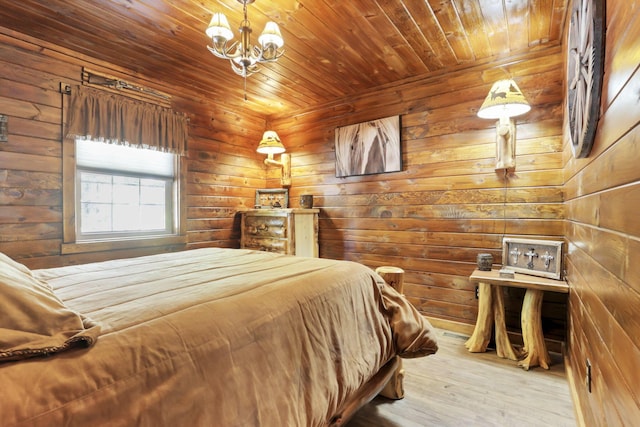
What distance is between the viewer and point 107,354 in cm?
71

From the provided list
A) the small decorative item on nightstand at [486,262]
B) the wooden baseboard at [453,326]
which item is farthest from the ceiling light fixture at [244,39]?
the wooden baseboard at [453,326]

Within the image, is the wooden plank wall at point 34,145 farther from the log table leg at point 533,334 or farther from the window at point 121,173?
the log table leg at point 533,334

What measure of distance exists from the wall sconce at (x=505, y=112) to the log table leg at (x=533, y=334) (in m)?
1.08

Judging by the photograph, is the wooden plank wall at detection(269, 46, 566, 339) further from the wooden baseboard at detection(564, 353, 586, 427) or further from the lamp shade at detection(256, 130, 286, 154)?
the lamp shade at detection(256, 130, 286, 154)

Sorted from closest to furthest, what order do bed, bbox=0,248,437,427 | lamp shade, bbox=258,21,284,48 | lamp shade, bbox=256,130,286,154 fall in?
1. bed, bbox=0,248,437,427
2. lamp shade, bbox=258,21,284,48
3. lamp shade, bbox=256,130,286,154

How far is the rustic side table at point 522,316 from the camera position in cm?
223

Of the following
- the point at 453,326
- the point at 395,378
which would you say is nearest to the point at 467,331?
the point at 453,326

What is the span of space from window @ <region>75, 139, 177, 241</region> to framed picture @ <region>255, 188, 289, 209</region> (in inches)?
42.9

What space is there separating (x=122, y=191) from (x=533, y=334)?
3.74m

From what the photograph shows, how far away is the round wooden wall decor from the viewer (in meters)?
0.97

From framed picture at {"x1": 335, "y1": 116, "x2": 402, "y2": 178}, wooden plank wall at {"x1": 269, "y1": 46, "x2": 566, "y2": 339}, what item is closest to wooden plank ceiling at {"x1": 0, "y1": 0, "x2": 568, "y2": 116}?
wooden plank wall at {"x1": 269, "y1": 46, "x2": 566, "y2": 339}

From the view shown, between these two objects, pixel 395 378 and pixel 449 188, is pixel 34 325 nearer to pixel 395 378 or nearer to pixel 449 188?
pixel 395 378

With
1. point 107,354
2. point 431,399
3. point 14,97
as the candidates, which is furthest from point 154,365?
point 14,97

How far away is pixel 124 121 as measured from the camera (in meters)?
2.80
